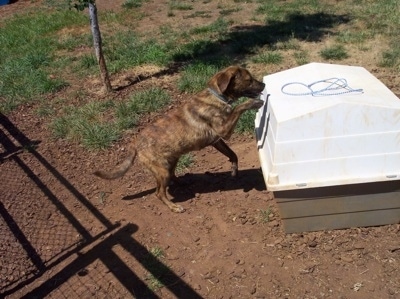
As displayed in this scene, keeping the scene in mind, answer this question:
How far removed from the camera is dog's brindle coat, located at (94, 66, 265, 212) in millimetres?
4652

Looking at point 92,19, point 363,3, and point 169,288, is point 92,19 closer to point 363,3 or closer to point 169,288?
point 169,288

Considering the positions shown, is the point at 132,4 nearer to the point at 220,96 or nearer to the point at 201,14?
the point at 201,14

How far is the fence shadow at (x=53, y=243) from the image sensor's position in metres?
4.11

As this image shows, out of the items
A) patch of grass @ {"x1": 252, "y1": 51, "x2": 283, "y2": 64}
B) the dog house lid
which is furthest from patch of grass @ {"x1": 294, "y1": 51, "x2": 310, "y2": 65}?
the dog house lid

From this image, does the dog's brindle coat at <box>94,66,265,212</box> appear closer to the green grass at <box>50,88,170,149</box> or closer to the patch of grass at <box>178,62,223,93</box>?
the green grass at <box>50,88,170,149</box>

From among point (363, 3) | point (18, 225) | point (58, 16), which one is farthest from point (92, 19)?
point (363, 3)

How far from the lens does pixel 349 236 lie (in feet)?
13.6

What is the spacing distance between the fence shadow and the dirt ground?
0.01 meters

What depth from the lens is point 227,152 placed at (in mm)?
5074

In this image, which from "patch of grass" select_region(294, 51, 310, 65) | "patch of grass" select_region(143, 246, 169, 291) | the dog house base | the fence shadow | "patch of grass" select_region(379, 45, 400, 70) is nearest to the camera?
the dog house base

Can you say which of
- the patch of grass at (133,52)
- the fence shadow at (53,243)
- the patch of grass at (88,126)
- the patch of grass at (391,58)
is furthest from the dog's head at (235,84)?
the patch of grass at (133,52)

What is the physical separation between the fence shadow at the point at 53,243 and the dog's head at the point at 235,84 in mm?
1728

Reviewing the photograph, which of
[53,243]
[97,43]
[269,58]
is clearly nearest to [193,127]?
[53,243]

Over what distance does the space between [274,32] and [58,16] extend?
638 centimetres
